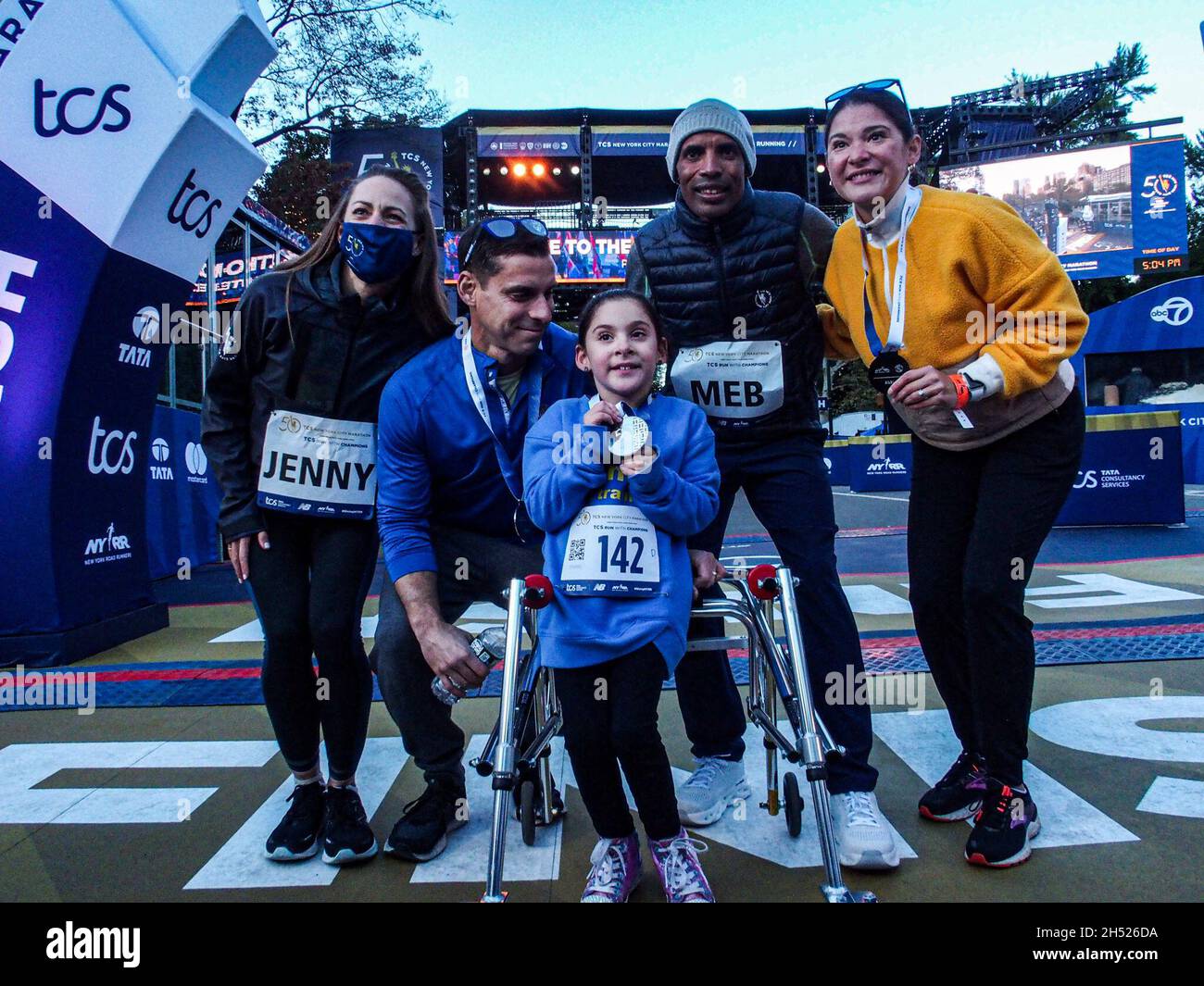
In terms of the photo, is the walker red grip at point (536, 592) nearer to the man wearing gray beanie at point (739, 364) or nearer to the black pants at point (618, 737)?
the black pants at point (618, 737)

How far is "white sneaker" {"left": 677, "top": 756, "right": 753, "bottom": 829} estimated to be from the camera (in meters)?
2.50

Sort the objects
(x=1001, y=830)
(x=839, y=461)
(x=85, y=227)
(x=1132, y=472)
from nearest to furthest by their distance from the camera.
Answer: (x=1001, y=830) → (x=85, y=227) → (x=1132, y=472) → (x=839, y=461)

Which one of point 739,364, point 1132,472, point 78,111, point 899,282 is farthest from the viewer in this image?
point 1132,472

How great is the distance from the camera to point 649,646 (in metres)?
1.99

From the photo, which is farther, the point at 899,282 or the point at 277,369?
the point at 277,369

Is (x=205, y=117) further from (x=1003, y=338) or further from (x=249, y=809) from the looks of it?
(x=1003, y=338)

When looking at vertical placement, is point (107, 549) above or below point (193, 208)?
below

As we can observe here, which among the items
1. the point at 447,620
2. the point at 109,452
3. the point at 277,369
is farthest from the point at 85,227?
the point at 447,620

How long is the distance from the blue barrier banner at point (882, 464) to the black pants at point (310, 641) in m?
17.9

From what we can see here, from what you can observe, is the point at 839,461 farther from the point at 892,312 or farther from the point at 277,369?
the point at 277,369

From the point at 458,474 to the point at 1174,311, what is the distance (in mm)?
19587

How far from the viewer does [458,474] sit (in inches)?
101

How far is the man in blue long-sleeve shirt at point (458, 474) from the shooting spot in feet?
7.87
